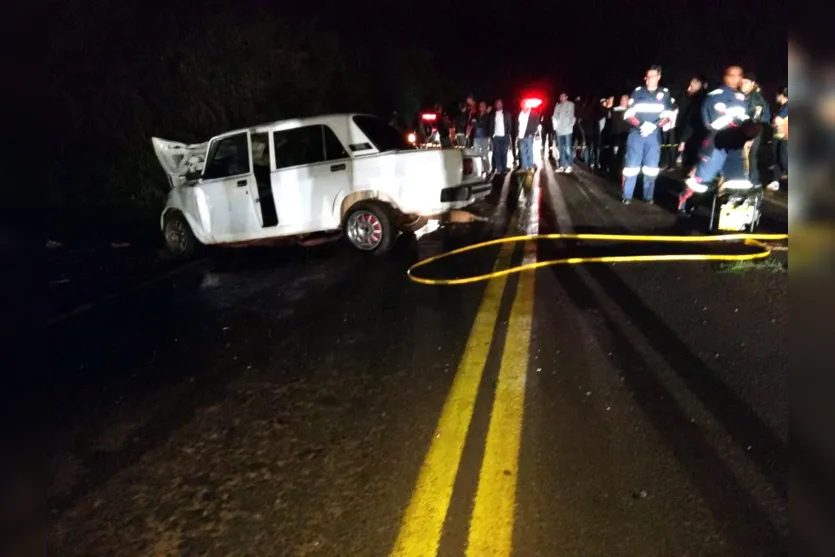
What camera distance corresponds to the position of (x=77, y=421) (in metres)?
4.42

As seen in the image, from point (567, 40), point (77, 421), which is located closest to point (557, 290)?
point (77, 421)

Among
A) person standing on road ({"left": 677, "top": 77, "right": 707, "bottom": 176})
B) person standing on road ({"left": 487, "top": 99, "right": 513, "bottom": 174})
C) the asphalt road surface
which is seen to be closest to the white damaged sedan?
the asphalt road surface

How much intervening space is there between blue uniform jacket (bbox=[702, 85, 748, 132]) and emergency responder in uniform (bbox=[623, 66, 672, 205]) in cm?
163

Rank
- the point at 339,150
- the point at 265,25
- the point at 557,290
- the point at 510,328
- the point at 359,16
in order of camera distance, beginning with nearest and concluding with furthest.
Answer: the point at 510,328
the point at 557,290
the point at 339,150
the point at 265,25
the point at 359,16

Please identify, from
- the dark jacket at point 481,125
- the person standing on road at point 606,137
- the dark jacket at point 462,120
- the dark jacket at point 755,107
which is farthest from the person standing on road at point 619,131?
the dark jacket at point 755,107

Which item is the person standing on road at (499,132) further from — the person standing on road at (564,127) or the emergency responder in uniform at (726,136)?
the emergency responder in uniform at (726,136)

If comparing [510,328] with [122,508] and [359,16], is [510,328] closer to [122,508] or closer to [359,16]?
[122,508]

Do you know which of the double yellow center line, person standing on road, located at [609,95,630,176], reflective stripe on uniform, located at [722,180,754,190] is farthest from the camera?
person standing on road, located at [609,95,630,176]

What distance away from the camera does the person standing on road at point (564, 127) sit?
54.2ft

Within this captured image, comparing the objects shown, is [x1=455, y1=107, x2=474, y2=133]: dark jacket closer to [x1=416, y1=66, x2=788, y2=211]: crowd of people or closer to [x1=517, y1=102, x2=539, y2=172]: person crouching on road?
[x1=416, y1=66, x2=788, y2=211]: crowd of people

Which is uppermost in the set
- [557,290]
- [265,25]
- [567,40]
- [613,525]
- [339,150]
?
[567,40]

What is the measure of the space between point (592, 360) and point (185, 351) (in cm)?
331

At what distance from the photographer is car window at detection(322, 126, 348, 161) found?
27.7ft

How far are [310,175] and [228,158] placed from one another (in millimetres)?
1299
